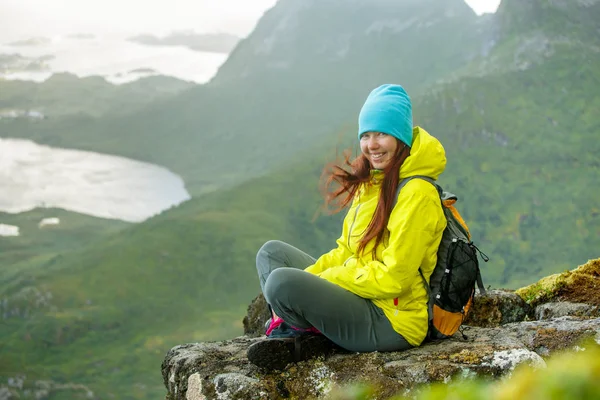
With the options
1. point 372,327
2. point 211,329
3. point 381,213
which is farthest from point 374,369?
point 211,329

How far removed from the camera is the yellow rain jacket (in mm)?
6273

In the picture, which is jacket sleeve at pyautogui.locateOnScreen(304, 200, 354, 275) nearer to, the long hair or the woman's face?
the long hair

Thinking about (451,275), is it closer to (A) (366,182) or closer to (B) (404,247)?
(B) (404,247)

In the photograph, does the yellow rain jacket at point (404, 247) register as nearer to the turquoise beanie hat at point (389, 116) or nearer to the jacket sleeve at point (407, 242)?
the jacket sleeve at point (407, 242)

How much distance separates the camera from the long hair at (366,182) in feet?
21.8

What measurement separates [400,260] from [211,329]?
17310cm

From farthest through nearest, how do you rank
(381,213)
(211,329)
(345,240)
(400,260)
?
(211,329), (345,240), (381,213), (400,260)

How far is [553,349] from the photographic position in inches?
250

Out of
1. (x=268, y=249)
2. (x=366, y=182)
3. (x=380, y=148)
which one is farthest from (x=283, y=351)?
(x=380, y=148)

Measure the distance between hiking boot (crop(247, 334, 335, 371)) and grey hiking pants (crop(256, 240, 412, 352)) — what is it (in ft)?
0.62

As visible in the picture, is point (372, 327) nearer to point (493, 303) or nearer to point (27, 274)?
point (493, 303)

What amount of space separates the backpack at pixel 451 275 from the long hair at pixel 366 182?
0.15 m

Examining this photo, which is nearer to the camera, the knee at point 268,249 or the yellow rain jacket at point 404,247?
the yellow rain jacket at point 404,247

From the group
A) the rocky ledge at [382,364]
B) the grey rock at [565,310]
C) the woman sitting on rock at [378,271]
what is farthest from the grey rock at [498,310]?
the woman sitting on rock at [378,271]
